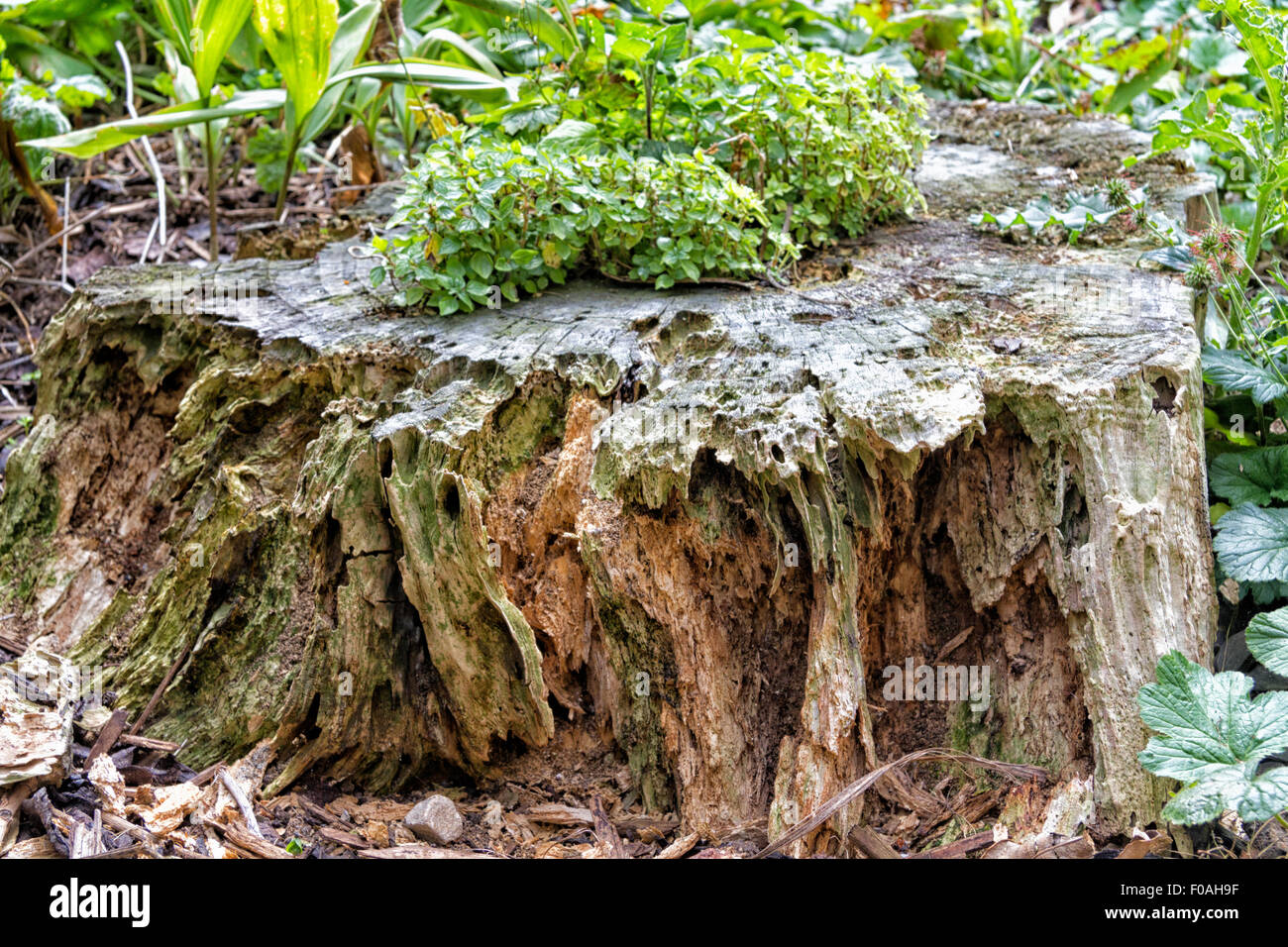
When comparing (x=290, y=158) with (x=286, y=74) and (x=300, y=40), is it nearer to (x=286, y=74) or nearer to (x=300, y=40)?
(x=286, y=74)

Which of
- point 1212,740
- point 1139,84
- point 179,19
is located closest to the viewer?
point 1212,740

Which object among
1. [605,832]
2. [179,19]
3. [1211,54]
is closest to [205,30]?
[179,19]

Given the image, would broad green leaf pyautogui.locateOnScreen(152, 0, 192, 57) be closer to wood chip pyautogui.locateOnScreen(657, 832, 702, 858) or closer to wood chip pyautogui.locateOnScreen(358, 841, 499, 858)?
wood chip pyautogui.locateOnScreen(358, 841, 499, 858)

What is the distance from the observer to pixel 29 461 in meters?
2.78

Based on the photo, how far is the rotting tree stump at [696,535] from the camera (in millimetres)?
1982

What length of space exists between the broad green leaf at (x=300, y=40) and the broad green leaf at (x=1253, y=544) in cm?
254

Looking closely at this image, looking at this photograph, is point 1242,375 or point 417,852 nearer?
point 417,852

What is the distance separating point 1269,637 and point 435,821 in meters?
1.57

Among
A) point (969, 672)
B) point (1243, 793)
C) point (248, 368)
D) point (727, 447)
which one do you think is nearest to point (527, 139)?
point (248, 368)

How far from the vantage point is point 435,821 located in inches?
81.3

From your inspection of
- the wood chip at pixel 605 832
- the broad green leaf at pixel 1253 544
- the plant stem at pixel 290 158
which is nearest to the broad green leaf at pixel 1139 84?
the broad green leaf at pixel 1253 544

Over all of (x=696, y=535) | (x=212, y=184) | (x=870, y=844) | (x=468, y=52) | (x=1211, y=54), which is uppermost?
(x=1211, y=54)

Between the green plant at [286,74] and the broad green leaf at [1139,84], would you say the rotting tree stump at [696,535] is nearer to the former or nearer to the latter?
the green plant at [286,74]
